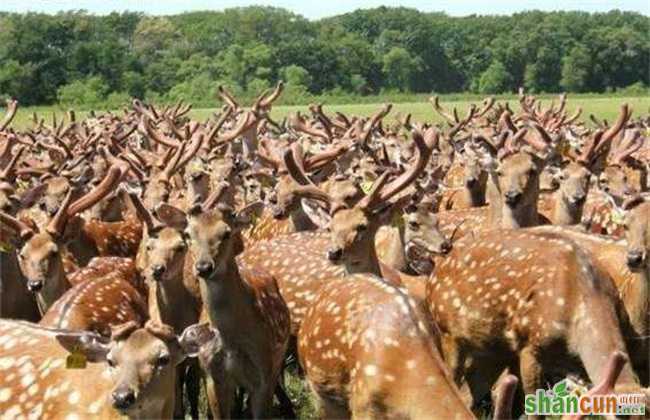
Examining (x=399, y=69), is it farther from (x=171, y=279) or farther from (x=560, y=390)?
(x=560, y=390)

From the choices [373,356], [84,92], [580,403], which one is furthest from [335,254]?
[84,92]

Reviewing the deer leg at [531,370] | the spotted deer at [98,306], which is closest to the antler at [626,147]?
the deer leg at [531,370]

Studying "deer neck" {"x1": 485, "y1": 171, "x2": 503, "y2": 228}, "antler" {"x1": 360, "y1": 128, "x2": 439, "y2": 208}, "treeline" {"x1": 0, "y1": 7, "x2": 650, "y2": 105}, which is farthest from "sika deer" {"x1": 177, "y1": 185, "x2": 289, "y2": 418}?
"treeline" {"x1": 0, "y1": 7, "x2": 650, "y2": 105}

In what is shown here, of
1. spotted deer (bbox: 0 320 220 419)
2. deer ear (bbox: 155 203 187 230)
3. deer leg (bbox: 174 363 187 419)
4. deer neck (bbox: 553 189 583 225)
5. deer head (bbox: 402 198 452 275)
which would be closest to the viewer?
spotted deer (bbox: 0 320 220 419)

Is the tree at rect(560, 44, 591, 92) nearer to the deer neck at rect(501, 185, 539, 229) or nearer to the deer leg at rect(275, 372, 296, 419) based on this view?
the deer neck at rect(501, 185, 539, 229)

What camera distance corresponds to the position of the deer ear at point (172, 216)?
247 inches

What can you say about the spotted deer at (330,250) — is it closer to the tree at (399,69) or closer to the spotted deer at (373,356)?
the spotted deer at (373,356)

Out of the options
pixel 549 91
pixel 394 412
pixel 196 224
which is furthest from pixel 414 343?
pixel 549 91

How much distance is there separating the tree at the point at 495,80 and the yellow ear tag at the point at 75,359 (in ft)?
236

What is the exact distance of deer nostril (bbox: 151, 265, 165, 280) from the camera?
610 centimetres

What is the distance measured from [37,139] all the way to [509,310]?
11.5 meters

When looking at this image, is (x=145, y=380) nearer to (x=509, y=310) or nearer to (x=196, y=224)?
(x=196, y=224)

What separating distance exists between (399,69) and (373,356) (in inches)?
3106

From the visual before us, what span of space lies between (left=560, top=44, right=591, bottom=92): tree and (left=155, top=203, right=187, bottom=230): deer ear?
67272 millimetres
